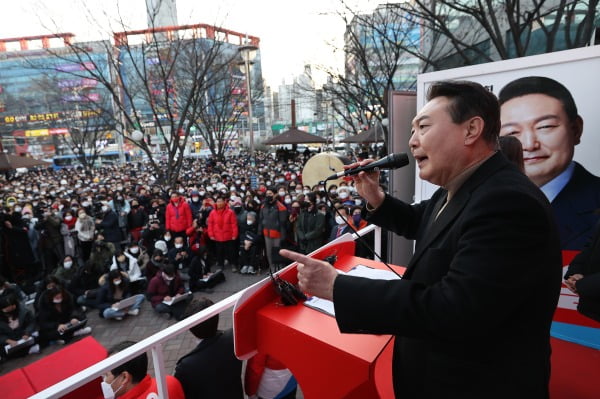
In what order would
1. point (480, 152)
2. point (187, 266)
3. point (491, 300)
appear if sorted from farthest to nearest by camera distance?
point (187, 266), point (480, 152), point (491, 300)

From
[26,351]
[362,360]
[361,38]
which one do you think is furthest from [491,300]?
[361,38]

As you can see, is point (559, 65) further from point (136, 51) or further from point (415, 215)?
point (136, 51)

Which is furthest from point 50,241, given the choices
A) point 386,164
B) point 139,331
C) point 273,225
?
point 386,164

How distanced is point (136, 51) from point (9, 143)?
44.9 m

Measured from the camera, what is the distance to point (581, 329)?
8.46ft

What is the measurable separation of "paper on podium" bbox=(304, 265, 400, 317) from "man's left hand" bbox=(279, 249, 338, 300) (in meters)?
0.45

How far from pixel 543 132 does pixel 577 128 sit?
220 mm

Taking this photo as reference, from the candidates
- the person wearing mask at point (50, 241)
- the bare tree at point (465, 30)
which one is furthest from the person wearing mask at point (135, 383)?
the person wearing mask at point (50, 241)

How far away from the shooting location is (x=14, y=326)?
5.68 meters

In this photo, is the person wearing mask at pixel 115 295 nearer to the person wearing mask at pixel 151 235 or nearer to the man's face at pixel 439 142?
the person wearing mask at pixel 151 235

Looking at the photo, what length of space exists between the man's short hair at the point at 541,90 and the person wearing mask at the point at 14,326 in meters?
7.70

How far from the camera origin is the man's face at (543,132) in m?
2.60

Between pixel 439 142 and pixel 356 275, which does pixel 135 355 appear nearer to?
pixel 356 275

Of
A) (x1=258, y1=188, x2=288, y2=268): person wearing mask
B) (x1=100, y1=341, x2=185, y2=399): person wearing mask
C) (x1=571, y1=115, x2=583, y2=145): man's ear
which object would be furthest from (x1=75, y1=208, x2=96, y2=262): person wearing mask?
(x1=571, y1=115, x2=583, y2=145): man's ear
